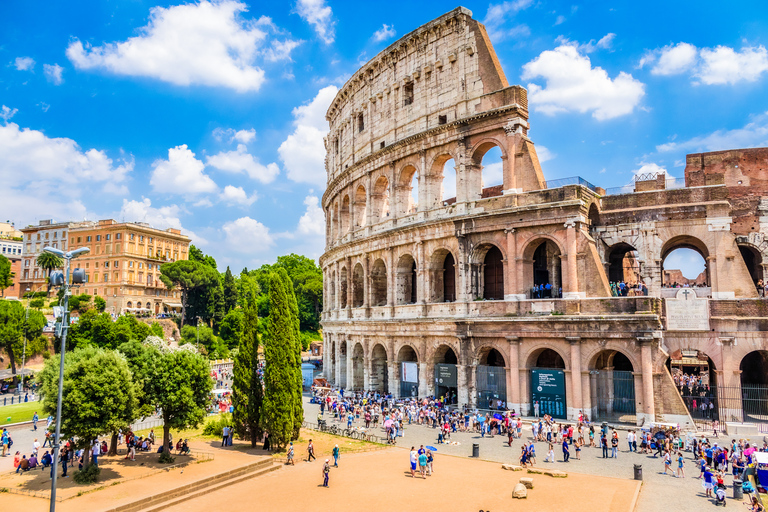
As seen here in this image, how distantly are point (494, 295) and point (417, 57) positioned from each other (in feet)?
56.2

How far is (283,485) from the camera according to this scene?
65.8 feet

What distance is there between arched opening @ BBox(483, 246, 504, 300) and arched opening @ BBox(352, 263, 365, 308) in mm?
11606

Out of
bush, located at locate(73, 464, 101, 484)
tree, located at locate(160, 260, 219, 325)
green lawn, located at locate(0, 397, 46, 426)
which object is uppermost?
tree, located at locate(160, 260, 219, 325)

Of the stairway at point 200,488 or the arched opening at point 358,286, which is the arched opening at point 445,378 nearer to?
the arched opening at point 358,286

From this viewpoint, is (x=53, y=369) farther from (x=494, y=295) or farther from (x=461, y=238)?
(x=494, y=295)

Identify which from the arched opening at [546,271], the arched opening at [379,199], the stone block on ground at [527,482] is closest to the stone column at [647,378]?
the arched opening at [546,271]

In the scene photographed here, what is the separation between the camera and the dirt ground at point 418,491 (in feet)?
56.5

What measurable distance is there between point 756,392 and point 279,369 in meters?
25.0

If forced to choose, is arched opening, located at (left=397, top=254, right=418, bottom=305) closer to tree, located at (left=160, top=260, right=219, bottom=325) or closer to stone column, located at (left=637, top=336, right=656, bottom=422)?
stone column, located at (left=637, top=336, right=656, bottom=422)

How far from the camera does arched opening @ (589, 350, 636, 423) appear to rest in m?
26.8

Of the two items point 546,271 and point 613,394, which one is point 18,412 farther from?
point 613,394

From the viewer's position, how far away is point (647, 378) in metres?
25.7

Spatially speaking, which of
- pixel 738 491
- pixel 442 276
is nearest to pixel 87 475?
pixel 442 276

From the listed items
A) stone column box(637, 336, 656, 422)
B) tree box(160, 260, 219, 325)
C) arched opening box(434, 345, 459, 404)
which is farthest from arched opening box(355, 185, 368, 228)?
tree box(160, 260, 219, 325)
